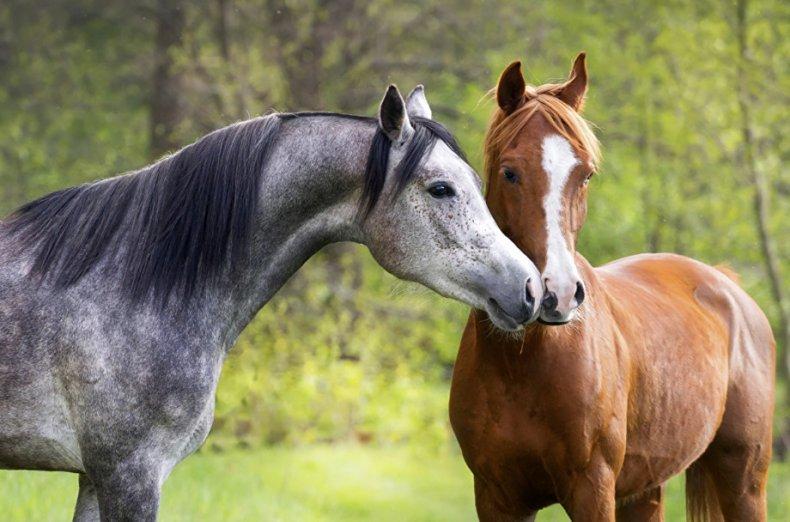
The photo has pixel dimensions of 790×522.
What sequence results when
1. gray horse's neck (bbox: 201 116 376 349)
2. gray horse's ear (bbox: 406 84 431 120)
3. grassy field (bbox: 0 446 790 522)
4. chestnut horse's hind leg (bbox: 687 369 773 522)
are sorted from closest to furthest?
gray horse's neck (bbox: 201 116 376 349) < gray horse's ear (bbox: 406 84 431 120) < chestnut horse's hind leg (bbox: 687 369 773 522) < grassy field (bbox: 0 446 790 522)

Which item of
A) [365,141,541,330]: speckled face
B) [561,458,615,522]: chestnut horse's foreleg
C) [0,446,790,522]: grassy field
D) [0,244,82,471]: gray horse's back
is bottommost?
[0,446,790,522]: grassy field

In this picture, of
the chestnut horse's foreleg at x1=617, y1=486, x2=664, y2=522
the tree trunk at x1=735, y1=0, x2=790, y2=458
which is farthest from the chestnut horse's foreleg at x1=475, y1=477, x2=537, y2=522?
the tree trunk at x1=735, y1=0, x2=790, y2=458

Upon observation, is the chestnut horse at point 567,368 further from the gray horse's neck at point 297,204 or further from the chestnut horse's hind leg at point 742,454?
the gray horse's neck at point 297,204

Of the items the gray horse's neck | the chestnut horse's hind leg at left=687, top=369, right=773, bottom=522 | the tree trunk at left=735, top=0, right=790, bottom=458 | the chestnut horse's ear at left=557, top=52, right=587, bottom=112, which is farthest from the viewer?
the tree trunk at left=735, top=0, right=790, bottom=458

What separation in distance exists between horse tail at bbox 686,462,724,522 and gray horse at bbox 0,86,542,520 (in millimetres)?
2185

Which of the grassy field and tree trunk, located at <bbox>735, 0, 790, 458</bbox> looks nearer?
the grassy field

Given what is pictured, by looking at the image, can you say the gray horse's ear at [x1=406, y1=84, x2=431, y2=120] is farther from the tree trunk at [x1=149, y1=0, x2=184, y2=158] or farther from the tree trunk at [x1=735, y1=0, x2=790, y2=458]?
the tree trunk at [x1=149, y1=0, x2=184, y2=158]

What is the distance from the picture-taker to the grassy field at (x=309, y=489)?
7227 millimetres

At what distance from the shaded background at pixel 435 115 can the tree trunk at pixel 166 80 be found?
1.1 inches

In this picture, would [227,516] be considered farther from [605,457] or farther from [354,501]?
[605,457]

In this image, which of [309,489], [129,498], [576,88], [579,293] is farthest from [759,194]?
[129,498]

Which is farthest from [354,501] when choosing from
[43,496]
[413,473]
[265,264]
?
[265,264]

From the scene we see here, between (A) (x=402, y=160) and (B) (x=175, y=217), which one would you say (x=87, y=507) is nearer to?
(B) (x=175, y=217)

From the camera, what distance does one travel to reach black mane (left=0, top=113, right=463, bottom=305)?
353 centimetres
